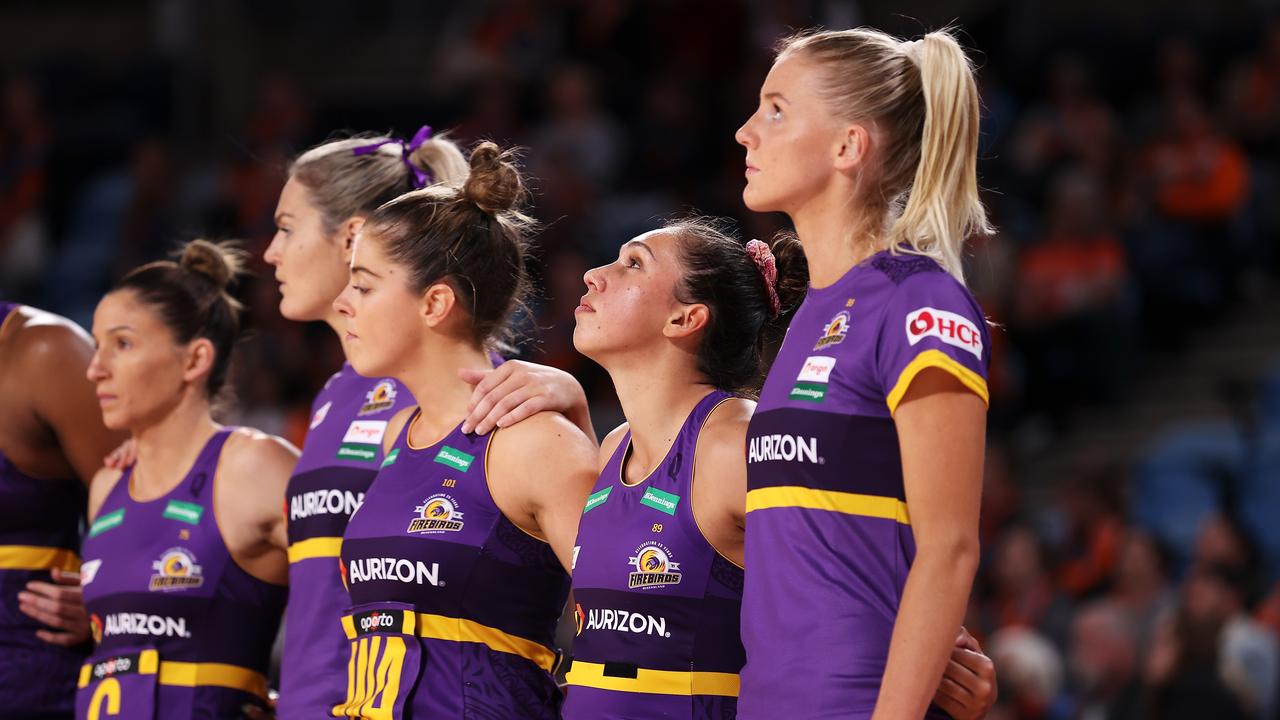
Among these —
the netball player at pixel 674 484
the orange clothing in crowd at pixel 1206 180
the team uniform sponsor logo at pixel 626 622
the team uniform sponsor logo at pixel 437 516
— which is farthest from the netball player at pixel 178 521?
the orange clothing in crowd at pixel 1206 180

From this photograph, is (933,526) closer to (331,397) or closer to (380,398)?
(380,398)

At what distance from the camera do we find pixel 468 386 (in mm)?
3410

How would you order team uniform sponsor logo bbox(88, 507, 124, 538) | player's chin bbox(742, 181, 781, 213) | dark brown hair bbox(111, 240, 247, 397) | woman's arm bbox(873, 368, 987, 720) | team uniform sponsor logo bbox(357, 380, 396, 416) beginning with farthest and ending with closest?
dark brown hair bbox(111, 240, 247, 397) → team uniform sponsor logo bbox(88, 507, 124, 538) → team uniform sponsor logo bbox(357, 380, 396, 416) → player's chin bbox(742, 181, 781, 213) → woman's arm bbox(873, 368, 987, 720)

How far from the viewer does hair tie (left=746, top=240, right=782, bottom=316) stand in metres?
3.24

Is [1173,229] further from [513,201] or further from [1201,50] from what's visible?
[513,201]

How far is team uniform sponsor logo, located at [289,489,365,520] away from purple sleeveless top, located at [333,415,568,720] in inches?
10.4

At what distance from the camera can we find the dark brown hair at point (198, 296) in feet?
13.0

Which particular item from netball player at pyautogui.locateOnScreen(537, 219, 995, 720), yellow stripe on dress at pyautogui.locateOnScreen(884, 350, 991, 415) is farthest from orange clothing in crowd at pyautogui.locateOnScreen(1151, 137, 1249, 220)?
yellow stripe on dress at pyautogui.locateOnScreen(884, 350, 991, 415)

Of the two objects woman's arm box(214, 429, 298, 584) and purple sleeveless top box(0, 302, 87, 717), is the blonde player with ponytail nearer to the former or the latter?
woman's arm box(214, 429, 298, 584)

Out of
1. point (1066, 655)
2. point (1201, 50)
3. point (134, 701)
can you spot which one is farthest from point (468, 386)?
point (1201, 50)

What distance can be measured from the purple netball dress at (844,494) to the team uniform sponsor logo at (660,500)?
35 cm

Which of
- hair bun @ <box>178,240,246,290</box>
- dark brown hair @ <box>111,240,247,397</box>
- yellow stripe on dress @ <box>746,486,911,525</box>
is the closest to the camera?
yellow stripe on dress @ <box>746,486,911,525</box>

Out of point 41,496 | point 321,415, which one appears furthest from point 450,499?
point 41,496

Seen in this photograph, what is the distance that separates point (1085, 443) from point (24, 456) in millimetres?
6252
